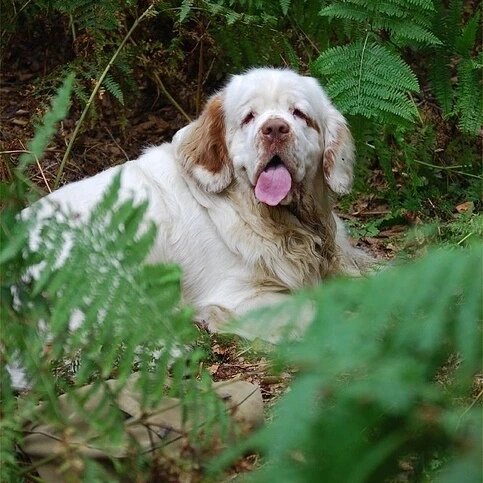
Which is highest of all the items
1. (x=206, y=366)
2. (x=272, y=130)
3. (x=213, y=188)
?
(x=272, y=130)

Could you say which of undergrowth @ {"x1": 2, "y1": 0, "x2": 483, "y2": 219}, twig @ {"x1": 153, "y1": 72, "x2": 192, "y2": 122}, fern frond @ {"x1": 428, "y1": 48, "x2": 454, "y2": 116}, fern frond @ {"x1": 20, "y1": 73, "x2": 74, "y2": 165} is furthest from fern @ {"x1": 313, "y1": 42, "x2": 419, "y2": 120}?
fern frond @ {"x1": 20, "y1": 73, "x2": 74, "y2": 165}

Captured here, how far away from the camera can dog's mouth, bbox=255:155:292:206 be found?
→ 13.5ft

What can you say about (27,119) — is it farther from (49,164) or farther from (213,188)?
(213,188)

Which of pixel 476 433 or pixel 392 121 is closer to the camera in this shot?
pixel 476 433

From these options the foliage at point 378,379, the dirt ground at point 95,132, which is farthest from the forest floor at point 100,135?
the foliage at point 378,379

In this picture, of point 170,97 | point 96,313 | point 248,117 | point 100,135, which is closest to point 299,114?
point 248,117

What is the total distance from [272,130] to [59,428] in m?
2.46

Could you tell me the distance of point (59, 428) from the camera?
68.0 inches

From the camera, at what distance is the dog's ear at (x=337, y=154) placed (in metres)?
4.36

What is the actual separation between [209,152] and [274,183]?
393mm

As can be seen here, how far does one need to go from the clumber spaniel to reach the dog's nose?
136 millimetres

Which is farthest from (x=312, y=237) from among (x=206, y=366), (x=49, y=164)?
(x=49, y=164)

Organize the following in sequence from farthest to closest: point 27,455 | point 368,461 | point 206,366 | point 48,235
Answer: point 206,366 < point 27,455 < point 48,235 < point 368,461

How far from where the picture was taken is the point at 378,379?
1.23 metres
